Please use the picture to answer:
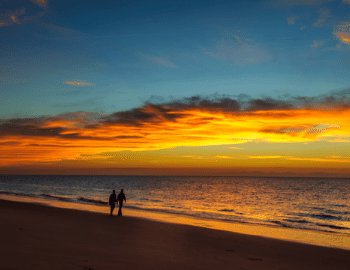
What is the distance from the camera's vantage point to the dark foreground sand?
815cm

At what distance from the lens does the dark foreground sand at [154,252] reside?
8.15 m

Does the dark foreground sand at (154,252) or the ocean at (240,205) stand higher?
the dark foreground sand at (154,252)

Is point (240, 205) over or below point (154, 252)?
below

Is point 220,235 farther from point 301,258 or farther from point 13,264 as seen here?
point 13,264

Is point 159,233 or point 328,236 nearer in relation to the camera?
point 159,233

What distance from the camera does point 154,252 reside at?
1061 centimetres

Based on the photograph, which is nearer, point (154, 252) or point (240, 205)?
point (154, 252)

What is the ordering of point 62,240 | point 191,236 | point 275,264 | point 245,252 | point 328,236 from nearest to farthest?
1. point 275,264
2. point 62,240
3. point 245,252
4. point 191,236
5. point 328,236

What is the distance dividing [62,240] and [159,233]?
5887 millimetres

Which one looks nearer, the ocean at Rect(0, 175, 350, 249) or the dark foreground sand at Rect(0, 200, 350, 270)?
the dark foreground sand at Rect(0, 200, 350, 270)

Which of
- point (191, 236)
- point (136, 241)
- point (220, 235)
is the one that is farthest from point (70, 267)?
point (220, 235)

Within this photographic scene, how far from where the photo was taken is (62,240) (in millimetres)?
11391

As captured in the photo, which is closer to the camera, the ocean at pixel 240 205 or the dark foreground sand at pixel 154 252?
the dark foreground sand at pixel 154 252

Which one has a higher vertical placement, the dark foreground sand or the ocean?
the dark foreground sand
